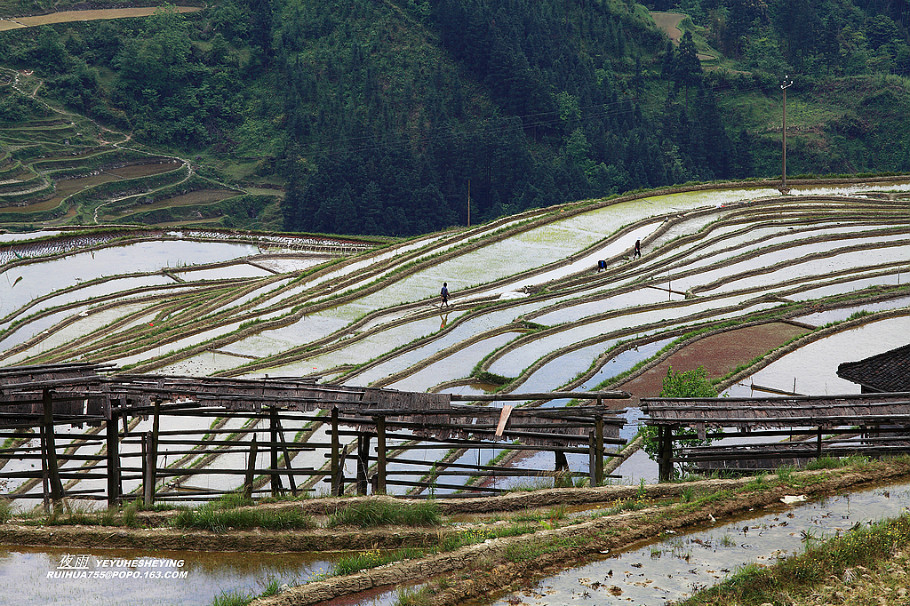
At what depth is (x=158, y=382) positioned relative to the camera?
39.3ft

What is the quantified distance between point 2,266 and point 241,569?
3527 cm

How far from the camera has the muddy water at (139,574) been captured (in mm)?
8688

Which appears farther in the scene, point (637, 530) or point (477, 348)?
point (477, 348)

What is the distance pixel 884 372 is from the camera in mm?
15422

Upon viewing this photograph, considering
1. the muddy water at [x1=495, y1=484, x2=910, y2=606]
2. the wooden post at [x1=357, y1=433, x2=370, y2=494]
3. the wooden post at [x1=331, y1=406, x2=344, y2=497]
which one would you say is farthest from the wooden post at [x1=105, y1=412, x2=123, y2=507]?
the muddy water at [x1=495, y1=484, x2=910, y2=606]

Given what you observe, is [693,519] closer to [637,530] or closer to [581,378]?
[637,530]

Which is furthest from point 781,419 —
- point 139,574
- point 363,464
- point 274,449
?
point 139,574

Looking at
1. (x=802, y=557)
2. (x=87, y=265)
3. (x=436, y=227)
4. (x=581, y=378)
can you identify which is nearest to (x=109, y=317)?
(x=87, y=265)

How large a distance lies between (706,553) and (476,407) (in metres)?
3.54

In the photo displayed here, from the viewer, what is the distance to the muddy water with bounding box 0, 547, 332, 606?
8688 millimetres

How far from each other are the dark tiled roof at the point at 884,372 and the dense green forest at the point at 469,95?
64.4m

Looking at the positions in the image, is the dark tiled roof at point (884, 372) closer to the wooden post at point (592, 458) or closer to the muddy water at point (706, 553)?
the muddy water at point (706, 553)

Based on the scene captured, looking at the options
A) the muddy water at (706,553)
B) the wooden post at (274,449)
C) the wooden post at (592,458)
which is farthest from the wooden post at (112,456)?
the wooden post at (592,458)

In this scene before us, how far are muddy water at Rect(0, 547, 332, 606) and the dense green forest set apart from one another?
69661 millimetres
